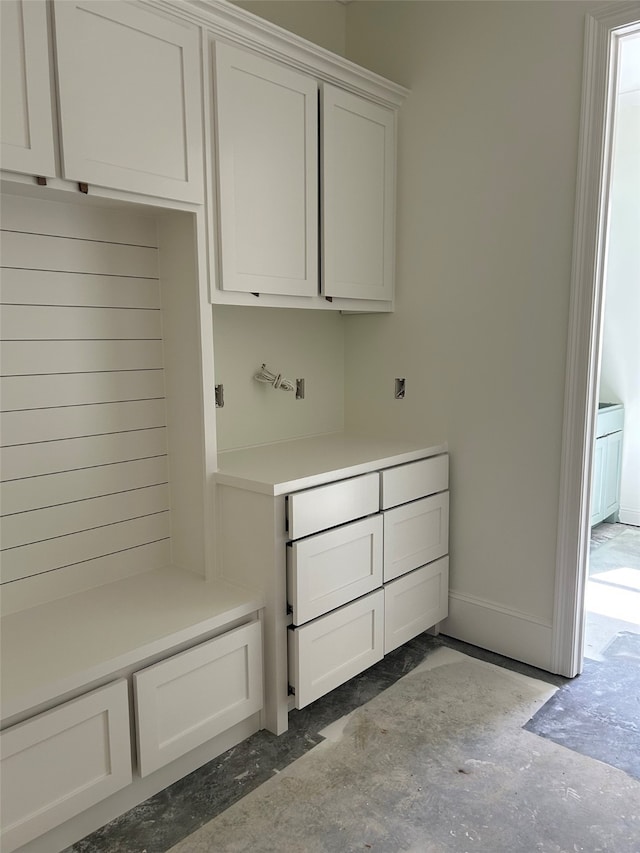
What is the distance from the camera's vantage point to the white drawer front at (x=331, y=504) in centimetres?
207

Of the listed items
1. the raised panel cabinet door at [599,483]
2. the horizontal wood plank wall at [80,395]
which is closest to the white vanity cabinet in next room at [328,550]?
the horizontal wood plank wall at [80,395]

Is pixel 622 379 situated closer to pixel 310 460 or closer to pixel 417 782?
pixel 310 460

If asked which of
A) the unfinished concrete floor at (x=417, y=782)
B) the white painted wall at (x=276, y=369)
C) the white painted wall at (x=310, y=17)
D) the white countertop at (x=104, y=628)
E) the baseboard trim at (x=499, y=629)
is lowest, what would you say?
the unfinished concrete floor at (x=417, y=782)

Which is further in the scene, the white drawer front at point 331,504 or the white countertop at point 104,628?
the white drawer front at point 331,504

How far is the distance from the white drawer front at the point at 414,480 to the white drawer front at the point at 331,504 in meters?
0.06

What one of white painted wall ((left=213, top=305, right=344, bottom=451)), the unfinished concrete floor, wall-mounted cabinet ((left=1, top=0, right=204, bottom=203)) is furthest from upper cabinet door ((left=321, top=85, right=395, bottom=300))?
the unfinished concrete floor

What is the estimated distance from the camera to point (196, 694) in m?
1.91

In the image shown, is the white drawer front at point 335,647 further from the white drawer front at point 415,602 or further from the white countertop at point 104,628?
the white countertop at point 104,628

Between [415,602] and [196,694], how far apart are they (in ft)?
3.44

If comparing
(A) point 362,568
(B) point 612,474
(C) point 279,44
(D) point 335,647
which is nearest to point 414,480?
(A) point 362,568

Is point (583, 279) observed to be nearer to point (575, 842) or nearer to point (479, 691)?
point (479, 691)

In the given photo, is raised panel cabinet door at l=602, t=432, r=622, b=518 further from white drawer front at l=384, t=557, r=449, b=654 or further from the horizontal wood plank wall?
the horizontal wood plank wall

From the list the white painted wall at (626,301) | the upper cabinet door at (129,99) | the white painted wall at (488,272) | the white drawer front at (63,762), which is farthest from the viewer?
the white painted wall at (626,301)

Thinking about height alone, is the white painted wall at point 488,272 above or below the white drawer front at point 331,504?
above
